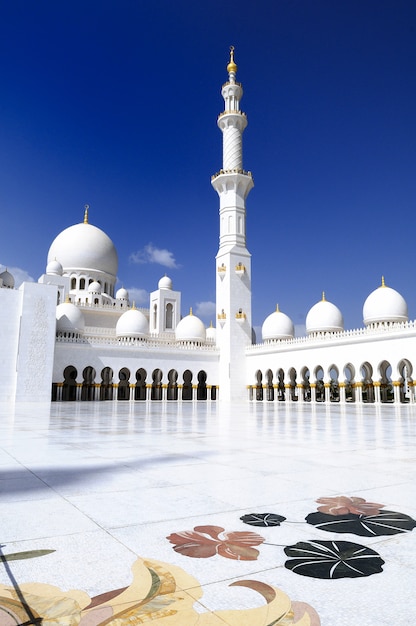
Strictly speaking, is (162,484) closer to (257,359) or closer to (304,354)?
(304,354)

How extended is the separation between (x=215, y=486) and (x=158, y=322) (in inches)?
1136

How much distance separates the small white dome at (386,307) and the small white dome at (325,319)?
239cm

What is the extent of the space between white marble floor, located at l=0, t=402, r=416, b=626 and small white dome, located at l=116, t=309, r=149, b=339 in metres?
23.5

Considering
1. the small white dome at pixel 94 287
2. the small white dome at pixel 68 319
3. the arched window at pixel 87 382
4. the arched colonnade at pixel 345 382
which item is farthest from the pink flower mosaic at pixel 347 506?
the small white dome at pixel 94 287

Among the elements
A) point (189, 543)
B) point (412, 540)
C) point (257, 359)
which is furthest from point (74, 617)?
point (257, 359)

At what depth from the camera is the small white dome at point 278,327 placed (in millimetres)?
28172

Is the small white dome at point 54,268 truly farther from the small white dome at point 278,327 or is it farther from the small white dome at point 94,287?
the small white dome at point 278,327

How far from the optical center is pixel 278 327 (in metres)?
28.2

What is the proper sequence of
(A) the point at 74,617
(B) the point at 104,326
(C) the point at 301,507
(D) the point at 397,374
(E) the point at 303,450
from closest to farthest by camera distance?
(A) the point at 74,617, (C) the point at 301,507, (E) the point at 303,450, (D) the point at 397,374, (B) the point at 104,326

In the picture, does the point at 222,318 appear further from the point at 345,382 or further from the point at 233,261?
the point at 345,382

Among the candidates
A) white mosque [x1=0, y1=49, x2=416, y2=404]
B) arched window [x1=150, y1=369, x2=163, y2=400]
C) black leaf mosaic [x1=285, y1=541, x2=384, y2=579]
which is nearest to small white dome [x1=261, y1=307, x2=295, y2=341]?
white mosque [x1=0, y1=49, x2=416, y2=404]

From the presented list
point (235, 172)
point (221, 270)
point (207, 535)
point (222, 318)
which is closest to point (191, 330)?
point (222, 318)

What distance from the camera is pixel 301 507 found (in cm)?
254

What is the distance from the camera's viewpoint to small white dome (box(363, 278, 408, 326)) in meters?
22.3
